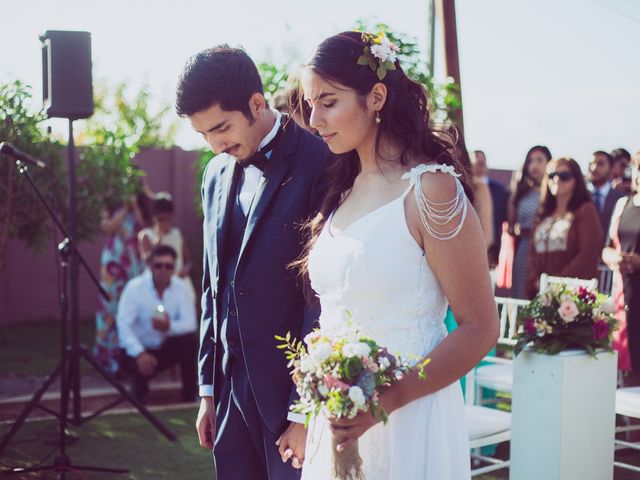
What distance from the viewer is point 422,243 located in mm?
1905

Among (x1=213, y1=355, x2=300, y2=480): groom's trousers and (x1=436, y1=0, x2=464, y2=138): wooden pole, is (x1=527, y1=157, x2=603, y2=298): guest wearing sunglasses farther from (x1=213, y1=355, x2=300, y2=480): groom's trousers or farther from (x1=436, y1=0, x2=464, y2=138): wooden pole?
(x1=213, y1=355, x2=300, y2=480): groom's trousers

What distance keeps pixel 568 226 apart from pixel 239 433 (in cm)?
451

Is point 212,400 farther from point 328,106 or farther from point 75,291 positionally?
point 75,291

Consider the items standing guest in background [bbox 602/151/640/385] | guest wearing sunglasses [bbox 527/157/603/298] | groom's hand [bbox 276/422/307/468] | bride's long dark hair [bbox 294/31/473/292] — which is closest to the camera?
bride's long dark hair [bbox 294/31/473/292]

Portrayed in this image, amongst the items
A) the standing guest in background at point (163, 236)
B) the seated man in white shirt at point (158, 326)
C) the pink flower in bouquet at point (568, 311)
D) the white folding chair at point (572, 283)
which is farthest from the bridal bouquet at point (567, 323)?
the standing guest in background at point (163, 236)

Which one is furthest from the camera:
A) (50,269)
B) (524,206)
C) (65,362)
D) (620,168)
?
(50,269)

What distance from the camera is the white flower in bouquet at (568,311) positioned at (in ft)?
12.5

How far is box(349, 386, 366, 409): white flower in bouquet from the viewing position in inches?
67.9

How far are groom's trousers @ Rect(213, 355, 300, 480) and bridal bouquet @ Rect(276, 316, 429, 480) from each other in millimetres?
558

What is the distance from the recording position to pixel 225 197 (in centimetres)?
253

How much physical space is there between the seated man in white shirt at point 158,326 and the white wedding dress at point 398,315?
458 cm

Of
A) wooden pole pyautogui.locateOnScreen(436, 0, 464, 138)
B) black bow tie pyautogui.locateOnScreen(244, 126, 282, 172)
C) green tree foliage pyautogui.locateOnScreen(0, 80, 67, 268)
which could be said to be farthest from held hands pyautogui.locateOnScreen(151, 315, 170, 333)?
black bow tie pyautogui.locateOnScreen(244, 126, 282, 172)

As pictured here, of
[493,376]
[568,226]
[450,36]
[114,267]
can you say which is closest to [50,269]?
[114,267]

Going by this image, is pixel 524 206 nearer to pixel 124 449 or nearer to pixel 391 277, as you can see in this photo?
pixel 124 449
